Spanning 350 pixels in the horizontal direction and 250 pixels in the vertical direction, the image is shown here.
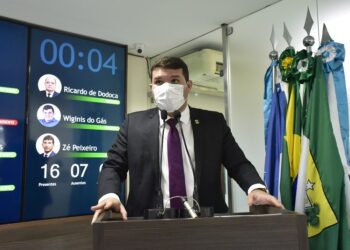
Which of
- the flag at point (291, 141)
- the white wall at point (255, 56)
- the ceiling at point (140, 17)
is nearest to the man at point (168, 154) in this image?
the flag at point (291, 141)

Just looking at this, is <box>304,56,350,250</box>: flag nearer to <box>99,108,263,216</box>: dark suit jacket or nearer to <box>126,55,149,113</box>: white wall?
<box>99,108,263,216</box>: dark suit jacket

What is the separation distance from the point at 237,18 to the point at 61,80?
4.88 feet

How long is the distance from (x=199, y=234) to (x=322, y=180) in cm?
115

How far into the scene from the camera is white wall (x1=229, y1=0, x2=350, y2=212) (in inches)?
83.1

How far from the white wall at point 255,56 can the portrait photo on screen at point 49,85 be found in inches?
55.3

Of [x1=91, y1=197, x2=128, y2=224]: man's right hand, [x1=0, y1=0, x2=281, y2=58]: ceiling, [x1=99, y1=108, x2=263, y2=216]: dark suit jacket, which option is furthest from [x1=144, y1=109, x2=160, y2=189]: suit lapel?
[x1=0, y1=0, x2=281, y2=58]: ceiling

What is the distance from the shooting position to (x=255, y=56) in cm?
241

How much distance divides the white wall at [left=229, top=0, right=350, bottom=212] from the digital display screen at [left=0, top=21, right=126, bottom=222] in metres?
1.14

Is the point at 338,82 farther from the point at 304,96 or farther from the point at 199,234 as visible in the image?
the point at 199,234

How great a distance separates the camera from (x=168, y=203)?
142cm

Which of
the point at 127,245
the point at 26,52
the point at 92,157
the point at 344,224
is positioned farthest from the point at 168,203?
the point at 26,52

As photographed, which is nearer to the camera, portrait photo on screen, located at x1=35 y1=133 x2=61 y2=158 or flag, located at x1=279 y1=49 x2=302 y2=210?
flag, located at x1=279 y1=49 x2=302 y2=210

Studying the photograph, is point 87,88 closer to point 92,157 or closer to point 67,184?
point 92,157

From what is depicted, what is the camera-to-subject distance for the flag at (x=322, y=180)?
5.39 feet
